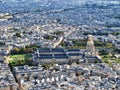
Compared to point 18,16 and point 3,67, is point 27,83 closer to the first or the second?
point 3,67

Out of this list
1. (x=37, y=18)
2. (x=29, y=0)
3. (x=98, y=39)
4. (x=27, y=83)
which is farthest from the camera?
(x=29, y=0)

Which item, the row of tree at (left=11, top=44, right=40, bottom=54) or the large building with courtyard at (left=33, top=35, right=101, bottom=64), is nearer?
the large building with courtyard at (left=33, top=35, right=101, bottom=64)

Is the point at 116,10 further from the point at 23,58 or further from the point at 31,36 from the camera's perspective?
the point at 23,58

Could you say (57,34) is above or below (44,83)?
below

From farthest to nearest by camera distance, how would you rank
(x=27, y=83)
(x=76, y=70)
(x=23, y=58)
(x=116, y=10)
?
(x=116, y=10), (x=23, y=58), (x=76, y=70), (x=27, y=83)

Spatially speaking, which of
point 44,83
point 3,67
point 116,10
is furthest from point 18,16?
point 44,83

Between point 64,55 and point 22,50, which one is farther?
point 22,50

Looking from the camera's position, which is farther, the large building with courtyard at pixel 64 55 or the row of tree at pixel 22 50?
the row of tree at pixel 22 50

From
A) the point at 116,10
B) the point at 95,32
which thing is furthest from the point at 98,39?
the point at 116,10

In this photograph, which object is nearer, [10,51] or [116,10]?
[10,51]
